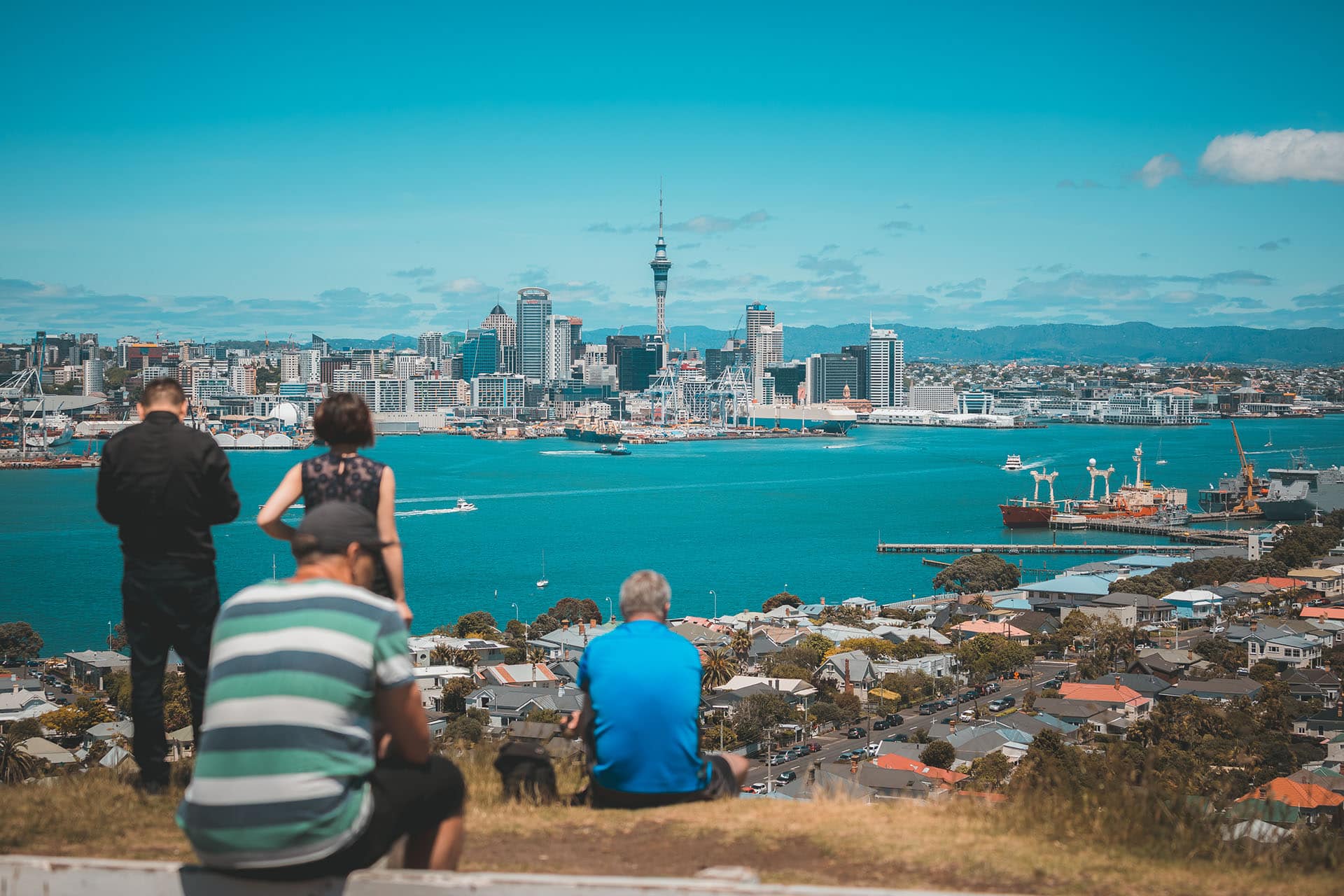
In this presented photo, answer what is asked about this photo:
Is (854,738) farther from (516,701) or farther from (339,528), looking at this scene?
(339,528)

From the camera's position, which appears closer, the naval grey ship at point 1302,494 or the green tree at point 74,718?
the green tree at point 74,718

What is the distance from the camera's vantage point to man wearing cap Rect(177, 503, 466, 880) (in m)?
0.95

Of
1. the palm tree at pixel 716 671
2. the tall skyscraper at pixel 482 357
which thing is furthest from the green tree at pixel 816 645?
the tall skyscraper at pixel 482 357

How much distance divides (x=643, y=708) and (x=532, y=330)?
97.8 meters

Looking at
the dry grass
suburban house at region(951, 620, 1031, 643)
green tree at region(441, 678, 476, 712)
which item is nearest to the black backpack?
the dry grass

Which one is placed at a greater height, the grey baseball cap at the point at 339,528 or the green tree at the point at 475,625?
the grey baseball cap at the point at 339,528

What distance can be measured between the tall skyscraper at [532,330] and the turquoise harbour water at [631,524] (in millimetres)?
Answer: 49460

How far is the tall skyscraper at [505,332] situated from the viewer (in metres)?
95.5

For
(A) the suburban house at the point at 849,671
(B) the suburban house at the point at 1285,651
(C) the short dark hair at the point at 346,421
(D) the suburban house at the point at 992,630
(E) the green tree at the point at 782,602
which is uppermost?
(C) the short dark hair at the point at 346,421

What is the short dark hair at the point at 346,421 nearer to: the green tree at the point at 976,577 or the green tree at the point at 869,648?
the green tree at the point at 869,648

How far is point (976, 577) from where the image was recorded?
52.6ft

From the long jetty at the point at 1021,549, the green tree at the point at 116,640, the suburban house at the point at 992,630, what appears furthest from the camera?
the long jetty at the point at 1021,549

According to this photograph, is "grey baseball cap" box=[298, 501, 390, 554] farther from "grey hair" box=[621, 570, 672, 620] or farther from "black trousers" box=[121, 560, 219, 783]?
"black trousers" box=[121, 560, 219, 783]

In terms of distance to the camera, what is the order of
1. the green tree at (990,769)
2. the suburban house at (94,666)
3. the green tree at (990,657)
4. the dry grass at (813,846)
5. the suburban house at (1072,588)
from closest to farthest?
the dry grass at (813,846)
the green tree at (990,769)
the suburban house at (94,666)
the green tree at (990,657)
the suburban house at (1072,588)
